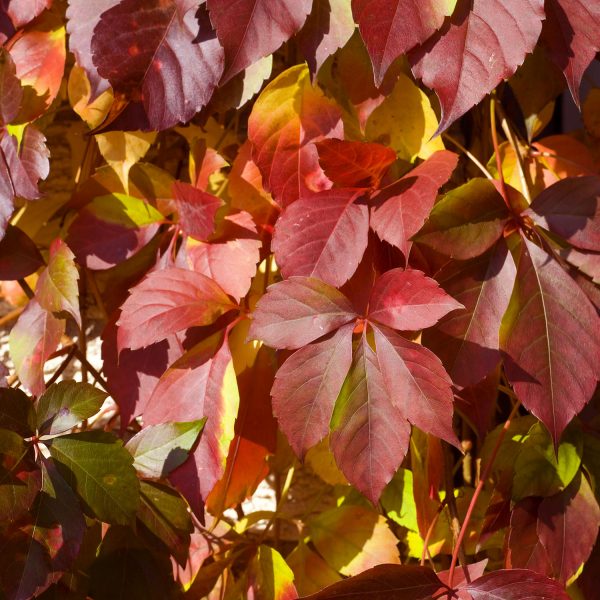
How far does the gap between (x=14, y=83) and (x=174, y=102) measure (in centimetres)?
17

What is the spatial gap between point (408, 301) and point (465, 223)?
8cm

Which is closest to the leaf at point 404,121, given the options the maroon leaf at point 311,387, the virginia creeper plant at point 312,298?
the virginia creeper plant at point 312,298

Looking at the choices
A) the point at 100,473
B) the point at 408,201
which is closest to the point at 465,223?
the point at 408,201

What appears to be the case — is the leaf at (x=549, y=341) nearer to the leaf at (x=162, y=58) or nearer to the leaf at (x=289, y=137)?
the leaf at (x=289, y=137)

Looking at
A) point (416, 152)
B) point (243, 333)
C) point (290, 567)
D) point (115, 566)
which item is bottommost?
point (290, 567)

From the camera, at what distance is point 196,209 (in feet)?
2.55

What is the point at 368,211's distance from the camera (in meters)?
0.72

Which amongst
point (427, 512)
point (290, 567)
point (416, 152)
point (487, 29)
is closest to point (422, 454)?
point (427, 512)

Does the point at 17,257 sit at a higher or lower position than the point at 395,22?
lower

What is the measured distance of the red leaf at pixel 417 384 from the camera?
0.63 m

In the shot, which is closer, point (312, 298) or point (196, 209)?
point (312, 298)

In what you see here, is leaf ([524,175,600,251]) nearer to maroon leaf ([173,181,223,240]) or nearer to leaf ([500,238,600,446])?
leaf ([500,238,600,446])

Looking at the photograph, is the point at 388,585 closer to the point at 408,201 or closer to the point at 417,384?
the point at 417,384

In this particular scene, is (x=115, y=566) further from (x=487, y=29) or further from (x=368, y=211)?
(x=487, y=29)
